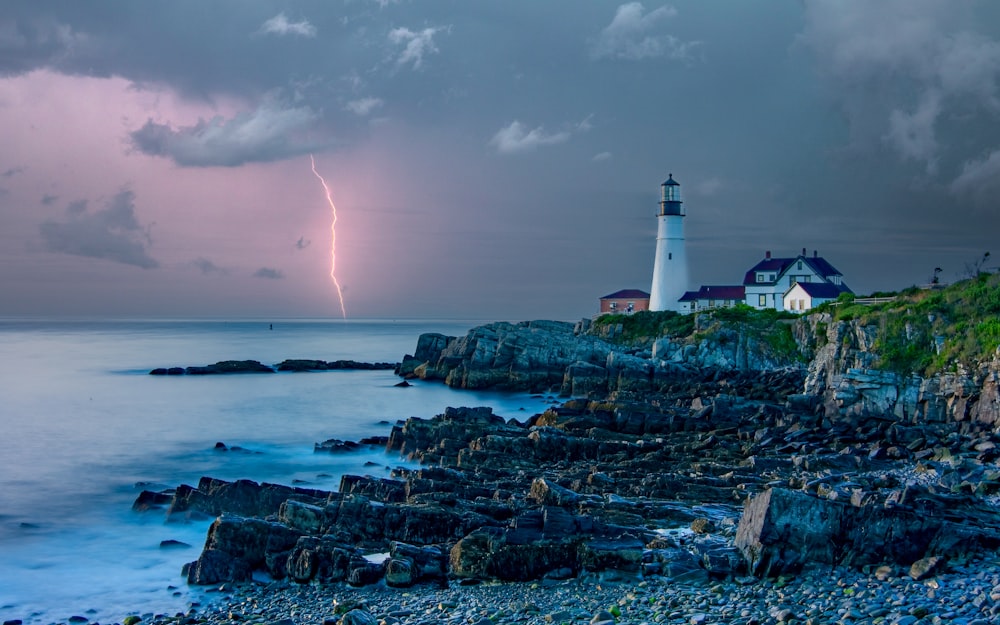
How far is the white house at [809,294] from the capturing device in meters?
61.4

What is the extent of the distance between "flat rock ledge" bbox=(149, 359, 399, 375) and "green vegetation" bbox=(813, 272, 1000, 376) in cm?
4046

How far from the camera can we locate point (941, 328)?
32688mm

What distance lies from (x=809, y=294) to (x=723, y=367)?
60.1 feet

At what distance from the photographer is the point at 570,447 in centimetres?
2283

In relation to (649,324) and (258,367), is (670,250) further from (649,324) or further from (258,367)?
(258,367)

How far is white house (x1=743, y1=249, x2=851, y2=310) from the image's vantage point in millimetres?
68000

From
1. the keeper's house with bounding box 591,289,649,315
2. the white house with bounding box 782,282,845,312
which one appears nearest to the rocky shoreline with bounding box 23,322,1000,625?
the white house with bounding box 782,282,845,312

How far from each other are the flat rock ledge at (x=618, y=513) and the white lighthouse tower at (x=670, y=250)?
48281 millimetres

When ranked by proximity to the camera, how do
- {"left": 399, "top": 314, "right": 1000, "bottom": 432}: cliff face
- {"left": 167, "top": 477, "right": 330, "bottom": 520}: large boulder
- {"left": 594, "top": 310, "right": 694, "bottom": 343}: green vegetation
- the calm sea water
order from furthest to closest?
{"left": 594, "top": 310, "right": 694, "bottom": 343}: green vegetation → {"left": 399, "top": 314, "right": 1000, "bottom": 432}: cliff face → {"left": 167, "top": 477, "right": 330, "bottom": 520}: large boulder → the calm sea water

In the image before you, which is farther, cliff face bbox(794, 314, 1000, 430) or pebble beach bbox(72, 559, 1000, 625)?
cliff face bbox(794, 314, 1000, 430)

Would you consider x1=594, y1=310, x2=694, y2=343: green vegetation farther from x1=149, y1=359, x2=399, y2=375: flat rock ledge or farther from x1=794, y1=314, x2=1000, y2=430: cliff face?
x1=794, y1=314, x2=1000, y2=430: cliff face

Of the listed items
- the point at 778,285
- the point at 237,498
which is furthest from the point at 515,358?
the point at 237,498

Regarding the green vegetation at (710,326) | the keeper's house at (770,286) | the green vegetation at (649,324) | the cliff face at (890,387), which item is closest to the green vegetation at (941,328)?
the cliff face at (890,387)

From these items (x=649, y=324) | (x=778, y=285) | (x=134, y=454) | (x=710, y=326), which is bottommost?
(x=134, y=454)
